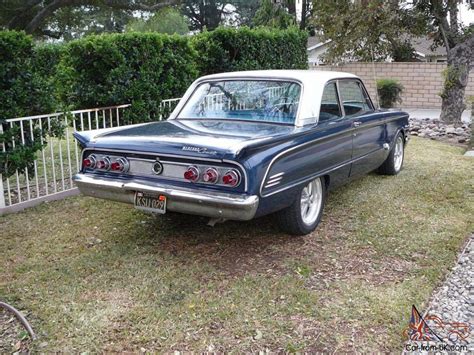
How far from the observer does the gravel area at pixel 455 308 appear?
312 cm

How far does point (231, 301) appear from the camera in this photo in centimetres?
344

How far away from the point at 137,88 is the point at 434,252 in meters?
4.52

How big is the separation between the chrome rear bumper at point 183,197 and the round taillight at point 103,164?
10cm

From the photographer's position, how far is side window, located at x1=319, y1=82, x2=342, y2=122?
494 cm

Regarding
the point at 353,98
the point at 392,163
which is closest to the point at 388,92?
the point at 392,163

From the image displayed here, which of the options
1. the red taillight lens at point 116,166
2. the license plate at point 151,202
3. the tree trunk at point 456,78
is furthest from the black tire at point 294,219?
the tree trunk at point 456,78

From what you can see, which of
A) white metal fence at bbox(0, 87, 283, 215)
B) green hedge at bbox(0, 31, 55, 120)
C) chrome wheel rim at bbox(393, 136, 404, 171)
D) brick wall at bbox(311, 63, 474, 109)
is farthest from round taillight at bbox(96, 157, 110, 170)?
brick wall at bbox(311, 63, 474, 109)

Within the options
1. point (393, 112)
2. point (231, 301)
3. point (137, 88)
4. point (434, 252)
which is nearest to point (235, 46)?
point (137, 88)

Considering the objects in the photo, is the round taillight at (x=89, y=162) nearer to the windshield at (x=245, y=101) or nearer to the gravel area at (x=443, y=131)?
the windshield at (x=245, y=101)

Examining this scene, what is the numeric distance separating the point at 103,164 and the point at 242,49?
614 cm

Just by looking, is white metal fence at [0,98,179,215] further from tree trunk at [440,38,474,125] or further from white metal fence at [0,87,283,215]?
tree trunk at [440,38,474,125]

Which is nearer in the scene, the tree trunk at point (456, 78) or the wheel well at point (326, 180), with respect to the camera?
the wheel well at point (326, 180)

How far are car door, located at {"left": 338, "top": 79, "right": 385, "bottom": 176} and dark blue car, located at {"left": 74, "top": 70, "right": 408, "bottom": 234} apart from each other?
0.07ft

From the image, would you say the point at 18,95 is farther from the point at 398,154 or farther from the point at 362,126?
the point at 398,154
